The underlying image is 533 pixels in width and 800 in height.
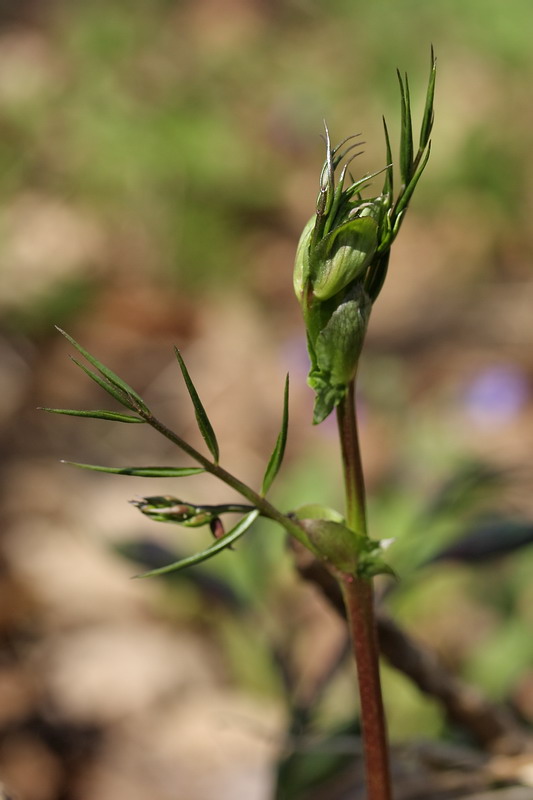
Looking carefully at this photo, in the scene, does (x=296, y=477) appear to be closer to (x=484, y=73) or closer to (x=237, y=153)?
(x=237, y=153)

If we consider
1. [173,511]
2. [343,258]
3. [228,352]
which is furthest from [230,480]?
[228,352]

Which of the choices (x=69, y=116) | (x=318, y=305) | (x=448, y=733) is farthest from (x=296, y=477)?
(x=69, y=116)

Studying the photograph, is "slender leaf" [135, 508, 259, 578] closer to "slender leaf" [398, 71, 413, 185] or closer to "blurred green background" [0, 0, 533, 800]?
"slender leaf" [398, 71, 413, 185]

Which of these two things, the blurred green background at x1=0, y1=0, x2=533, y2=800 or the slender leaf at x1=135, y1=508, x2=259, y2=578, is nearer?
the slender leaf at x1=135, y1=508, x2=259, y2=578

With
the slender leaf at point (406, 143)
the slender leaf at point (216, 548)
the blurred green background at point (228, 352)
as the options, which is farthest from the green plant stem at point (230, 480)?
the blurred green background at point (228, 352)

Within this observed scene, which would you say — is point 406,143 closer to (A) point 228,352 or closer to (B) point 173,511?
(B) point 173,511

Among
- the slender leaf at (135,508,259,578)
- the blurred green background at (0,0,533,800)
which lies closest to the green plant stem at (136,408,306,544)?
the slender leaf at (135,508,259,578)

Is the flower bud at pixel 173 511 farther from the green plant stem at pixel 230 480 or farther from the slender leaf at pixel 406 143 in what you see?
the slender leaf at pixel 406 143
